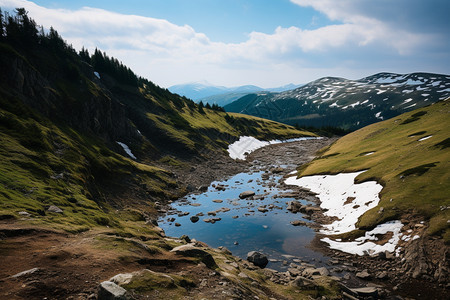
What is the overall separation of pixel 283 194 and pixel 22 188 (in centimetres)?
5053

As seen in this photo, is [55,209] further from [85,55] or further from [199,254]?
[85,55]

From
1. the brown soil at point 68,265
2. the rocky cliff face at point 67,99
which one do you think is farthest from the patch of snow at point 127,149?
the brown soil at point 68,265

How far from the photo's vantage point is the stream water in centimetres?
3594

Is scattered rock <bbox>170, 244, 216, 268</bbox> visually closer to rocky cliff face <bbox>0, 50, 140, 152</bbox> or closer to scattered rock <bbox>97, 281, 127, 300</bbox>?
scattered rock <bbox>97, 281, 127, 300</bbox>

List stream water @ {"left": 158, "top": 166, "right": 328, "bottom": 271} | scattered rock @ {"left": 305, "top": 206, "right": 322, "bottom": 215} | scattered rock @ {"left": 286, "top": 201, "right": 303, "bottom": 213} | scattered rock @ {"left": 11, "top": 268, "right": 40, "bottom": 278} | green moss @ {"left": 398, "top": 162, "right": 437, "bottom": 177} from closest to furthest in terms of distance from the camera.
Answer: scattered rock @ {"left": 11, "top": 268, "right": 40, "bottom": 278} < stream water @ {"left": 158, "top": 166, "right": 328, "bottom": 271} < green moss @ {"left": 398, "top": 162, "right": 437, "bottom": 177} < scattered rock @ {"left": 305, "top": 206, "right": 322, "bottom": 215} < scattered rock @ {"left": 286, "top": 201, "right": 303, "bottom": 213}

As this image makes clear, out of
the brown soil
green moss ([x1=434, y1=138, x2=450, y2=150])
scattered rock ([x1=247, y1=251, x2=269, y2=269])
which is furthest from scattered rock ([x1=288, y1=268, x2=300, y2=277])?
A: green moss ([x1=434, y1=138, x2=450, y2=150])

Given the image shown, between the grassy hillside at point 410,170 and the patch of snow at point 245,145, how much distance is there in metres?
52.0

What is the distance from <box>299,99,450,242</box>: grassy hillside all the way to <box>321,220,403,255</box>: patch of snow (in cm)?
112

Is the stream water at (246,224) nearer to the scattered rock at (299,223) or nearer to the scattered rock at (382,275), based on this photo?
the scattered rock at (299,223)

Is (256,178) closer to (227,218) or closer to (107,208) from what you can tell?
(227,218)

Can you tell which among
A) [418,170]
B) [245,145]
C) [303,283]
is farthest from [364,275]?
[245,145]

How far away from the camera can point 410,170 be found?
41312mm

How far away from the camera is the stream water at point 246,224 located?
1415 inches

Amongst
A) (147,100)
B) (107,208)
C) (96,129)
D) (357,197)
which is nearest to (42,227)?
(107,208)
